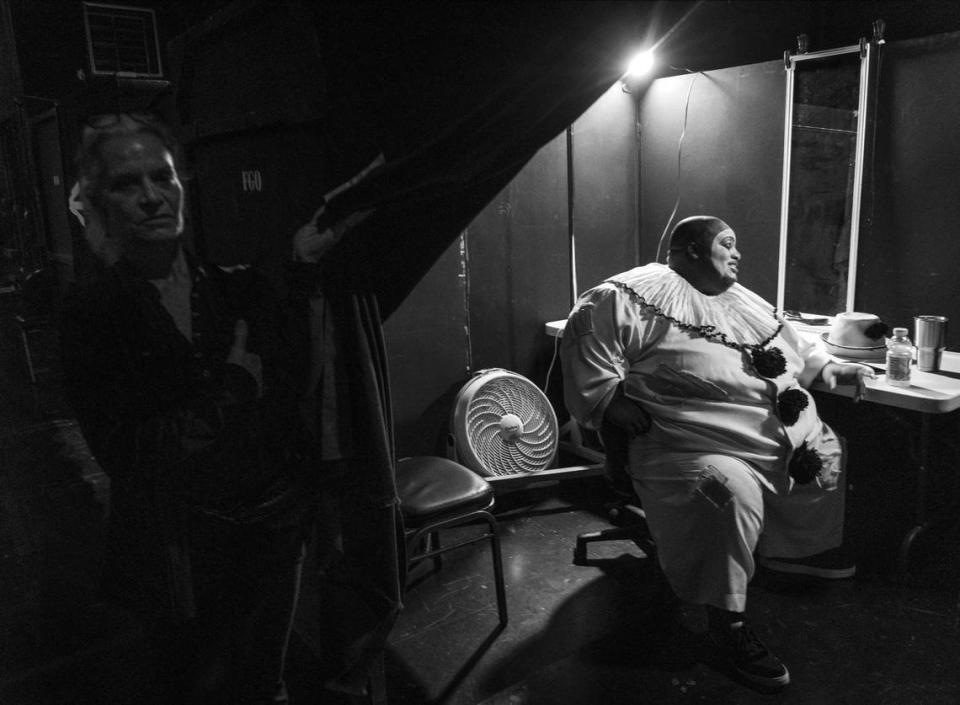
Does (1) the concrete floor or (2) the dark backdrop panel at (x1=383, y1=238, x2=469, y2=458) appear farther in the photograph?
(2) the dark backdrop panel at (x1=383, y1=238, x2=469, y2=458)

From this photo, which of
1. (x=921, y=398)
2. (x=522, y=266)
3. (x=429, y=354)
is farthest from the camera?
(x=522, y=266)

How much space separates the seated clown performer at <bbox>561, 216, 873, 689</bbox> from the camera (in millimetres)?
2676

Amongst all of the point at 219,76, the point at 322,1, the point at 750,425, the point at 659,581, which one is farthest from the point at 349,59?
the point at 659,581

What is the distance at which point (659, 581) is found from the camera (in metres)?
3.06

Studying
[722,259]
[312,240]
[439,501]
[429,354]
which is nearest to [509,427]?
[429,354]

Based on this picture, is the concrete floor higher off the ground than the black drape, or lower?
lower

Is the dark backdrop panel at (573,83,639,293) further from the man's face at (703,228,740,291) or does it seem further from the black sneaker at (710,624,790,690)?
the black sneaker at (710,624,790,690)

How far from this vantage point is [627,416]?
2875 millimetres

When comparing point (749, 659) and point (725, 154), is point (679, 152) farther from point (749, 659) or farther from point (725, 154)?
point (749, 659)

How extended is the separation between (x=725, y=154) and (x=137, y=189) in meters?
3.61

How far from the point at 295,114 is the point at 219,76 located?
0.22m

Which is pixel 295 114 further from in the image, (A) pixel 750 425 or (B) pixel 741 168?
(B) pixel 741 168

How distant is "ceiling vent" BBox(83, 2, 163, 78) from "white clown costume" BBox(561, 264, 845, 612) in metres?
1.90

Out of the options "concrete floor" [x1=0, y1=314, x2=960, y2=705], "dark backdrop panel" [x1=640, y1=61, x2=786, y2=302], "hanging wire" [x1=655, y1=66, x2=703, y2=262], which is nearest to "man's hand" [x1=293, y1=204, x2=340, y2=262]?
"concrete floor" [x1=0, y1=314, x2=960, y2=705]
